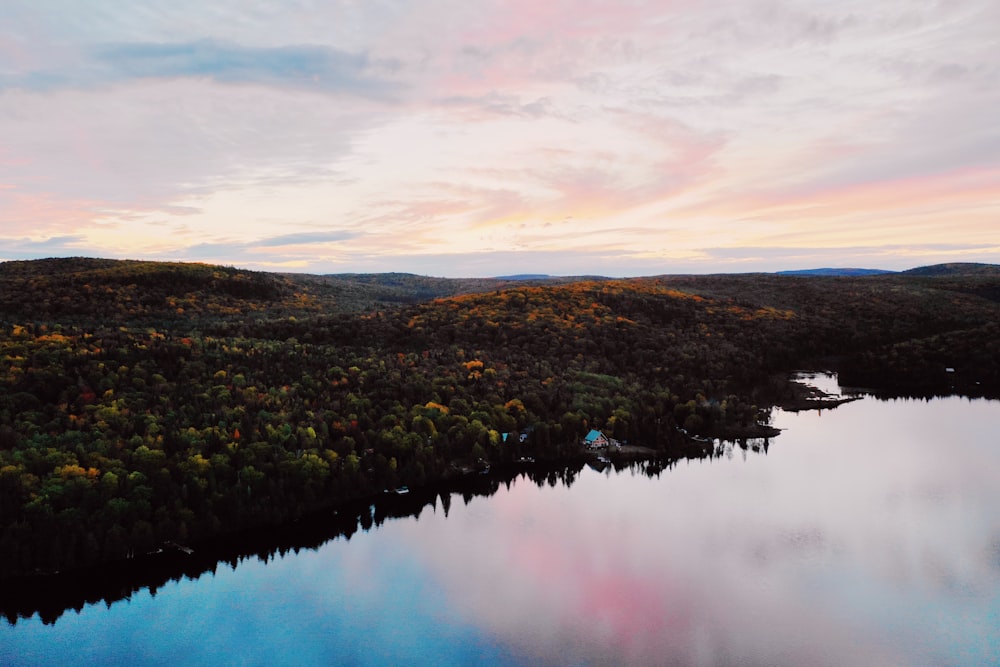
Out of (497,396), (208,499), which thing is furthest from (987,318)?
(208,499)

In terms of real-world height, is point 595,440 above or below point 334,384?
below

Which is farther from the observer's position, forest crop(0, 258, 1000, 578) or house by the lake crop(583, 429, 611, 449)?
house by the lake crop(583, 429, 611, 449)

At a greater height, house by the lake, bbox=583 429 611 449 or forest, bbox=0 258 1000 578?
forest, bbox=0 258 1000 578

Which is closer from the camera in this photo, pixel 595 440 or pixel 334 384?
pixel 595 440

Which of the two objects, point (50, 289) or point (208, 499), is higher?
point (50, 289)

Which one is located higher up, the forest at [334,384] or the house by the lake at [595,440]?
the forest at [334,384]

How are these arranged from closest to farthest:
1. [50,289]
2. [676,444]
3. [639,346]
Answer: [676,444] → [639,346] → [50,289]

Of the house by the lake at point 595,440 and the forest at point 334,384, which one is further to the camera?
the house by the lake at point 595,440

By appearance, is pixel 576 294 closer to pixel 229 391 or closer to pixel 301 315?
pixel 301 315
